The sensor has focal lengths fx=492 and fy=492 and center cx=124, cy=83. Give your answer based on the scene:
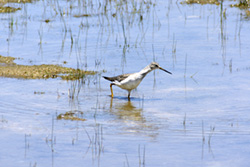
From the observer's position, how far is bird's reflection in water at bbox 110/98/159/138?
7980 mm

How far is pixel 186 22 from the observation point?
1697cm

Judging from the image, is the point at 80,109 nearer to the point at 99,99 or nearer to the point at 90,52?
the point at 99,99

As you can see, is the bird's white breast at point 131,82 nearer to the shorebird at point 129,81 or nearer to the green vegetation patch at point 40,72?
the shorebird at point 129,81

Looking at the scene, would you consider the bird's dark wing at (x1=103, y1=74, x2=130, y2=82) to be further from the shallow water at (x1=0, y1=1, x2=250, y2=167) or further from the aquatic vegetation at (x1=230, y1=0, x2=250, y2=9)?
the aquatic vegetation at (x1=230, y1=0, x2=250, y2=9)

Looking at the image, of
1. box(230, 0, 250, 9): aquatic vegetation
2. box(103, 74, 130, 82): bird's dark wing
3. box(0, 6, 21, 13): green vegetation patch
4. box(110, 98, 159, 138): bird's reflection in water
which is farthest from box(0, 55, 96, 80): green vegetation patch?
box(230, 0, 250, 9): aquatic vegetation

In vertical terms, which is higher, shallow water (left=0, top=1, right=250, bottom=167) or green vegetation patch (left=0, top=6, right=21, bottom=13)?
green vegetation patch (left=0, top=6, right=21, bottom=13)

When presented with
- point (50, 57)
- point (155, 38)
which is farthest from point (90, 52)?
point (155, 38)

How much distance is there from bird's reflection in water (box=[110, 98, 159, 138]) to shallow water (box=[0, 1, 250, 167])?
0.06 ft

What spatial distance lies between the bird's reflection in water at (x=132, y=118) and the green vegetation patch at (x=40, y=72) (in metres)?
1.68

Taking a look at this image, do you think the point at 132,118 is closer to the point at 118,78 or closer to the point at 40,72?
the point at 118,78

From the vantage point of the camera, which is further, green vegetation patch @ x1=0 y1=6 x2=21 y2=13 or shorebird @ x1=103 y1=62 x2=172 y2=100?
green vegetation patch @ x1=0 y1=6 x2=21 y2=13

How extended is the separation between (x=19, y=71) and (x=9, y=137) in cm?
467

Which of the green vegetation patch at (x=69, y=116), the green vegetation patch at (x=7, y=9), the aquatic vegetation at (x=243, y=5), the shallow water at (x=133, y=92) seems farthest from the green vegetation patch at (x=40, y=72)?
the aquatic vegetation at (x=243, y=5)

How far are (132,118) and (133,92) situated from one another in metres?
2.12
